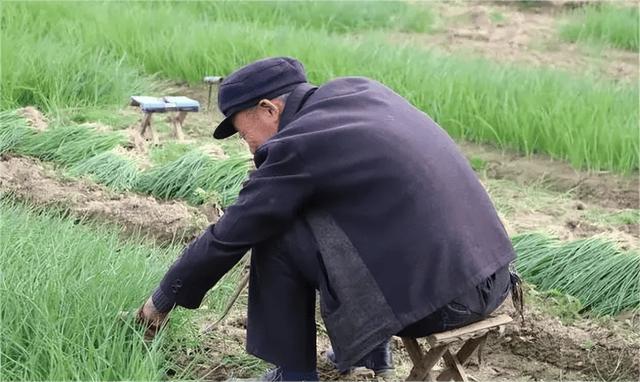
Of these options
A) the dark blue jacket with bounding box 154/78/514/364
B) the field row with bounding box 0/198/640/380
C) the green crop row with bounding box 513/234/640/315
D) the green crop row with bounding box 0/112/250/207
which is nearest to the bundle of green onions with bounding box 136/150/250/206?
the green crop row with bounding box 0/112/250/207

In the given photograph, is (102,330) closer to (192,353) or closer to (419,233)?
(192,353)

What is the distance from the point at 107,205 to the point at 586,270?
2003mm

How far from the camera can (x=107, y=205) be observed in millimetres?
4516

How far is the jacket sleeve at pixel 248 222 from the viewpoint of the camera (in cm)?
261

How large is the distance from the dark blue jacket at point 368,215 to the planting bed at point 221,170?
495 millimetres

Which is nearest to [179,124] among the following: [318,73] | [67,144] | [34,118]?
[67,144]

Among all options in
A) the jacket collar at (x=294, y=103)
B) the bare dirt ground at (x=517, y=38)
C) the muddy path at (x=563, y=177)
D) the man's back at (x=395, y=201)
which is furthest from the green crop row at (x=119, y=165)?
the bare dirt ground at (x=517, y=38)

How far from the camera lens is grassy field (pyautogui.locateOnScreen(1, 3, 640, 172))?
562cm

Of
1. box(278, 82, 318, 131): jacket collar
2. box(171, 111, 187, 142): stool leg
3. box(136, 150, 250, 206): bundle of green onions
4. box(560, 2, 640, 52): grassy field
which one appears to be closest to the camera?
box(278, 82, 318, 131): jacket collar

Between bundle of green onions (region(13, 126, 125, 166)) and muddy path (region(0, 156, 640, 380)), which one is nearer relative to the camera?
muddy path (region(0, 156, 640, 380))

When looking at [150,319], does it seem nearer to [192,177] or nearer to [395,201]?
[395,201]

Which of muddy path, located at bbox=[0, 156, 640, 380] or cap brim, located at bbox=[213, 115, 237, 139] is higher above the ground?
cap brim, located at bbox=[213, 115, 237, 139]

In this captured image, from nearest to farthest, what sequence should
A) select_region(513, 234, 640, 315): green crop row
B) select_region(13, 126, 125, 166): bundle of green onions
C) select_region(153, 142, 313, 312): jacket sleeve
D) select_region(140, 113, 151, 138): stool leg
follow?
select_region(153, 142, 313, 312): jacket sleeve → select_region(513, 234, 640, 315): green crop row → select_region(13, 126, 125, 166): bundle of green onions → select_region(140, 113, 151, 138): stool leg

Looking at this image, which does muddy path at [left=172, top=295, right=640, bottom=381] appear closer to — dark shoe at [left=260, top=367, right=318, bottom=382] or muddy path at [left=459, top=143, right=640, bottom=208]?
dark shoe at [left=260, top=367, right=318, bottom=382]
